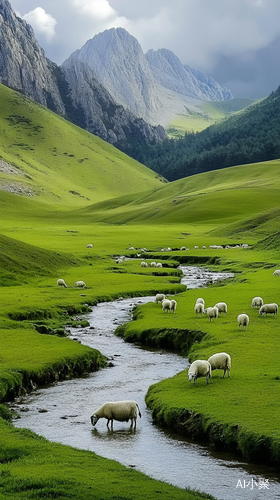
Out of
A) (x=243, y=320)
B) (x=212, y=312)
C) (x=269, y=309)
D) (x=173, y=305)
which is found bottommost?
(x=243, y=320)

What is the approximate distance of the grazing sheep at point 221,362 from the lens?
30406 mm

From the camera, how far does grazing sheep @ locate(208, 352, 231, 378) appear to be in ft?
99.8

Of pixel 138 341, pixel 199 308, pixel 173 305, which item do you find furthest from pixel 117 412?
Answer: pixel 173 305

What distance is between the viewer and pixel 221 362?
30500 millimetres

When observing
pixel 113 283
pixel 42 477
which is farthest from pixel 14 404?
pixel 113 283

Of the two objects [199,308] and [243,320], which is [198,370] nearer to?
[243,320]

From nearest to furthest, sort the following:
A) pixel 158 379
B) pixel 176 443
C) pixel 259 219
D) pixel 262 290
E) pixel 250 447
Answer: pixel 250 447 < pixel 176 443 < pixel 158 379 < pixel 262 290 < pixel 259 219

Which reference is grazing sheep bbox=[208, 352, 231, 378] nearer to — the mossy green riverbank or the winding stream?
the mossy green riverbank

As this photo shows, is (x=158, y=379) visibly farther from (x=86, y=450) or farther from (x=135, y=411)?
(x=86, y=450)

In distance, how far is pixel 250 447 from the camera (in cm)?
2252

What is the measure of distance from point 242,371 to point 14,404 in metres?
13.2

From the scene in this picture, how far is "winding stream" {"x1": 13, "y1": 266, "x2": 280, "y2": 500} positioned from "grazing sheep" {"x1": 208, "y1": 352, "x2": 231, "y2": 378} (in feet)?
14.7

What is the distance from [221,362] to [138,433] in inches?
276

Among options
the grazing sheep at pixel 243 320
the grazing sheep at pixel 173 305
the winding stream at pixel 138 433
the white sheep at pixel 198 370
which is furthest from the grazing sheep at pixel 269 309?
the white sheep at pixel 198 370
